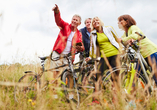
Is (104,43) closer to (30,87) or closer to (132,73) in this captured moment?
(132,73)

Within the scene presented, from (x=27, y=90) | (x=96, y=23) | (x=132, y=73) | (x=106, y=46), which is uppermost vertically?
(x=96, y=23)

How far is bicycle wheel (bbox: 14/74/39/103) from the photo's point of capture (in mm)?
2408

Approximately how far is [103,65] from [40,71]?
1.32 m

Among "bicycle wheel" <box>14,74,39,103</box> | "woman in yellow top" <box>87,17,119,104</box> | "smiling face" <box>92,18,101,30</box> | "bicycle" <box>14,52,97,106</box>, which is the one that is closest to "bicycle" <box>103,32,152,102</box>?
"woman in yellow top" <box>87,17,119,104</box>

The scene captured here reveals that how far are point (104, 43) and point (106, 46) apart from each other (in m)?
0.08

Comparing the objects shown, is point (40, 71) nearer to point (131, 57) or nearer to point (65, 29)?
point (65, 29)

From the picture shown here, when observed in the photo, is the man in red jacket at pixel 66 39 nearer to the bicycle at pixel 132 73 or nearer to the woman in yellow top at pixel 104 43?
the woman in yellow top at pixel 104 43

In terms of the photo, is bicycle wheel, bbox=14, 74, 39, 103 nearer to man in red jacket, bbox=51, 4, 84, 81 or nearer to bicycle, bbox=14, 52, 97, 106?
bicycle, bbox=14, 52, 97, 106

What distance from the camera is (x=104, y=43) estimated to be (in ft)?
9.46

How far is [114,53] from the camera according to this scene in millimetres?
2812

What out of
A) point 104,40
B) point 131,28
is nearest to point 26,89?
point 104,40

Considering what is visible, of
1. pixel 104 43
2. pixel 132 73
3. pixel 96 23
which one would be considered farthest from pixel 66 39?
pixel 132 73

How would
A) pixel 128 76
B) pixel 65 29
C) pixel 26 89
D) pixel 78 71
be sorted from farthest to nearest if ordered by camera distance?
pixel 65 29 → pixel 78 71 → pixel 26 89 → pixel 128 76

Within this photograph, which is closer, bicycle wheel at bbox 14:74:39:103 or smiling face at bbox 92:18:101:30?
bicycle wheel at bbox 14:74:39:103
